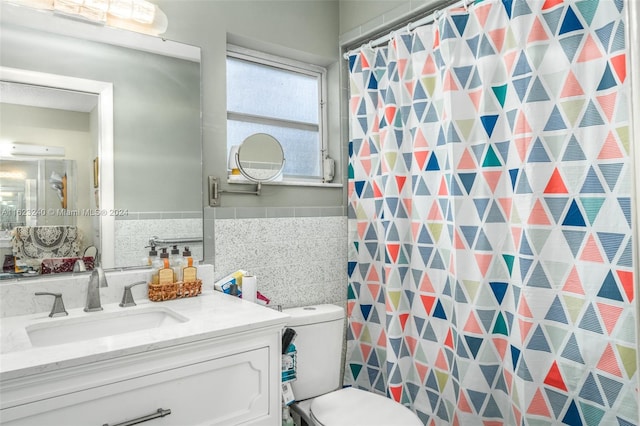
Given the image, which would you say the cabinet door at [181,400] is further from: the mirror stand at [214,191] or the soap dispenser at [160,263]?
the mirror stand at [214,191]

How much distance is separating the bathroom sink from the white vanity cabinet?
0.22 m

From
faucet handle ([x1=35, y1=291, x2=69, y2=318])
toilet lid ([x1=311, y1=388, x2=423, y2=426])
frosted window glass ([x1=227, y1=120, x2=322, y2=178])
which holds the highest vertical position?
→ frosted window glass ([x1=227, y1=120, x2=322, y2=178])

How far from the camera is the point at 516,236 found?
144 centimetres

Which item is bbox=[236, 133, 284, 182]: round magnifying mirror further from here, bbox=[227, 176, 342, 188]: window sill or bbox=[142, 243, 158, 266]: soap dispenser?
bbox=[142, 243, 158, 266]: soap dispenser

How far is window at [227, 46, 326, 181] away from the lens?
2.10 m

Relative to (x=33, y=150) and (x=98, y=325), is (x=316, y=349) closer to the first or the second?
(x=98, y=325)

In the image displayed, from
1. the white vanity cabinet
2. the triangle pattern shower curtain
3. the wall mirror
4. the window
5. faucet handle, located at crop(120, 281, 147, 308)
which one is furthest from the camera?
the window

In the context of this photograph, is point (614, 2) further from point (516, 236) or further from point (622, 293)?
point (622, 293)

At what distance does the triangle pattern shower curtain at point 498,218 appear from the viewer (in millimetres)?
1253

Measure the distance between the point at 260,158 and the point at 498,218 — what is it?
3.53 ft

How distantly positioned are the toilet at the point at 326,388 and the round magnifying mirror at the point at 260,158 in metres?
0.67

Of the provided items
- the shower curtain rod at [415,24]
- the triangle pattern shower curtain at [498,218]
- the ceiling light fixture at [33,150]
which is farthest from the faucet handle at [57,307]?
the shower curtain rod at [415,24]

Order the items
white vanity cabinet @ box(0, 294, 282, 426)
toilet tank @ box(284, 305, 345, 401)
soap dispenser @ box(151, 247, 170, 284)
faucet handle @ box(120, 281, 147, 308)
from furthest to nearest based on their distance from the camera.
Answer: toilet tank @ box(284, 305, 345, 401) → soap dispenser @ box(151, 247, 170, 284) → faucet handle @ box(120, 281, 147, 308) → white vanity cabinet @ box(0, 294, 282, 426)

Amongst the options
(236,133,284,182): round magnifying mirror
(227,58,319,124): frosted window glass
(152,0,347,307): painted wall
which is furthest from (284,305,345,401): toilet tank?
(227,58,319,124): frosted window glass
